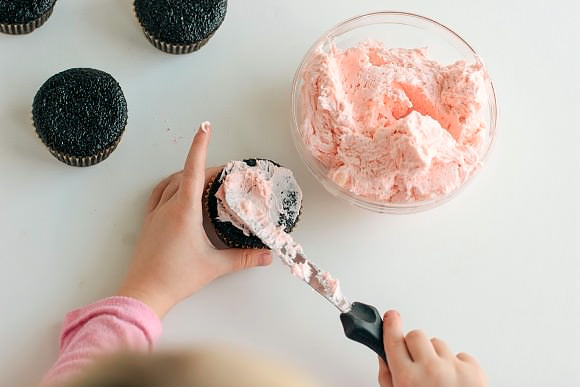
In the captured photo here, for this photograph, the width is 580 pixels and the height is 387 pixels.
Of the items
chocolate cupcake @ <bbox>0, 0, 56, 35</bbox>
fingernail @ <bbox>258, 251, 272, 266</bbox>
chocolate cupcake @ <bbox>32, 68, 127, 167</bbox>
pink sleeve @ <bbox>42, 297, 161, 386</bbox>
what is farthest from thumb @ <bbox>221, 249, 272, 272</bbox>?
chocolate cupcake @ <bbox>0, 0, 56, 35</bbox>

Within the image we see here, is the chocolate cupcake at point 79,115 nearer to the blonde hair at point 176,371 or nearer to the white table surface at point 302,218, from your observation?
the white table surface at point 302,218

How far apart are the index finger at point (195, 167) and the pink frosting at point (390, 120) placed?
15cm

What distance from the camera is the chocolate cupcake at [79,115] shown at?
99cm

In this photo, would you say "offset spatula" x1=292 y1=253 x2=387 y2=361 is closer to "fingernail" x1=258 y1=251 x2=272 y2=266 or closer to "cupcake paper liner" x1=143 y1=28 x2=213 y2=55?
"fingernail" x1=258 y1=251 x2=272 y2=266

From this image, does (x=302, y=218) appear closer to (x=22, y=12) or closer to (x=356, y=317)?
(x=356, y=317)

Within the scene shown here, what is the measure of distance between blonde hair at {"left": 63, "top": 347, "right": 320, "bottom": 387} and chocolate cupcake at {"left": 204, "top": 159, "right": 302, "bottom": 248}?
0.94 ft

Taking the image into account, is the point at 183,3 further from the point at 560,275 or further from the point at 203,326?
the point at 560,275

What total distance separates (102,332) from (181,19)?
45cm

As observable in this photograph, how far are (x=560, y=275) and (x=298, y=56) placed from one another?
504mm

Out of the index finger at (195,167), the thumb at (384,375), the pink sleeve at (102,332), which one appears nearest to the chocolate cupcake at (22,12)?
the index finger at (195,167)

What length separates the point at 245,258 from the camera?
3.27 ft

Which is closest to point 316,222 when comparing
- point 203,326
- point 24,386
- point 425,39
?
point 203,326

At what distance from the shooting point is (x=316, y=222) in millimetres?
1044

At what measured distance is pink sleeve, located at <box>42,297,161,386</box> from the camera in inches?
34.7
